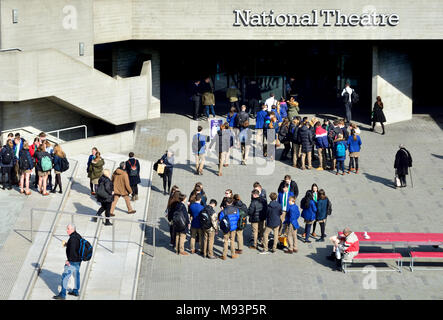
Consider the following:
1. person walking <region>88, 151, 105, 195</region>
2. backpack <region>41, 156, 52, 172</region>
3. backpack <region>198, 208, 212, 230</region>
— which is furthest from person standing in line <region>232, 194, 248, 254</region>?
backpack <region>41, 156, 52, 172</region>

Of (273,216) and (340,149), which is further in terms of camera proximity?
(340,149)

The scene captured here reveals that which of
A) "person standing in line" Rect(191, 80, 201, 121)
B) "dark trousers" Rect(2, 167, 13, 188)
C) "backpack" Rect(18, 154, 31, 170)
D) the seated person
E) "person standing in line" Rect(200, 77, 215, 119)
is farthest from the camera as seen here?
"person standing in line" Rect(200, 77, 215, 119)

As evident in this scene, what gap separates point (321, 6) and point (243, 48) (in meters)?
4.86

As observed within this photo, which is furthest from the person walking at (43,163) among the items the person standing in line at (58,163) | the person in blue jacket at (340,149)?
the person in blue jacket at (340,149)

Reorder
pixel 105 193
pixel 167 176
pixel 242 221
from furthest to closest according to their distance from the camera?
pixel 167 176 < pixel 105 193 < pixel 242 221

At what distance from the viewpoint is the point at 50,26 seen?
102 ft

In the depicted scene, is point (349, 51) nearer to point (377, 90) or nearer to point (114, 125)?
point (377, 90)

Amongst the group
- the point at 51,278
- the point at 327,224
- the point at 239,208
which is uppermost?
the point at 239,208

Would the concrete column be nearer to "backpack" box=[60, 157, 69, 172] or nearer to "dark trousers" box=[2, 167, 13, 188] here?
"backpack" box=[60, 157, 69, 172]

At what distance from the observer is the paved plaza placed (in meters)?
23.3

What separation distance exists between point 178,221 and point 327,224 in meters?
4.47

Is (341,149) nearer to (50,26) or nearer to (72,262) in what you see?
(50,26)

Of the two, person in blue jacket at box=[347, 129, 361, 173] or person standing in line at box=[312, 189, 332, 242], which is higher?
person in blue jacket at box=[347, 129, 361, 173]

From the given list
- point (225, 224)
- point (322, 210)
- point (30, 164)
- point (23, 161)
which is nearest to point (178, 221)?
point (225, 224)
